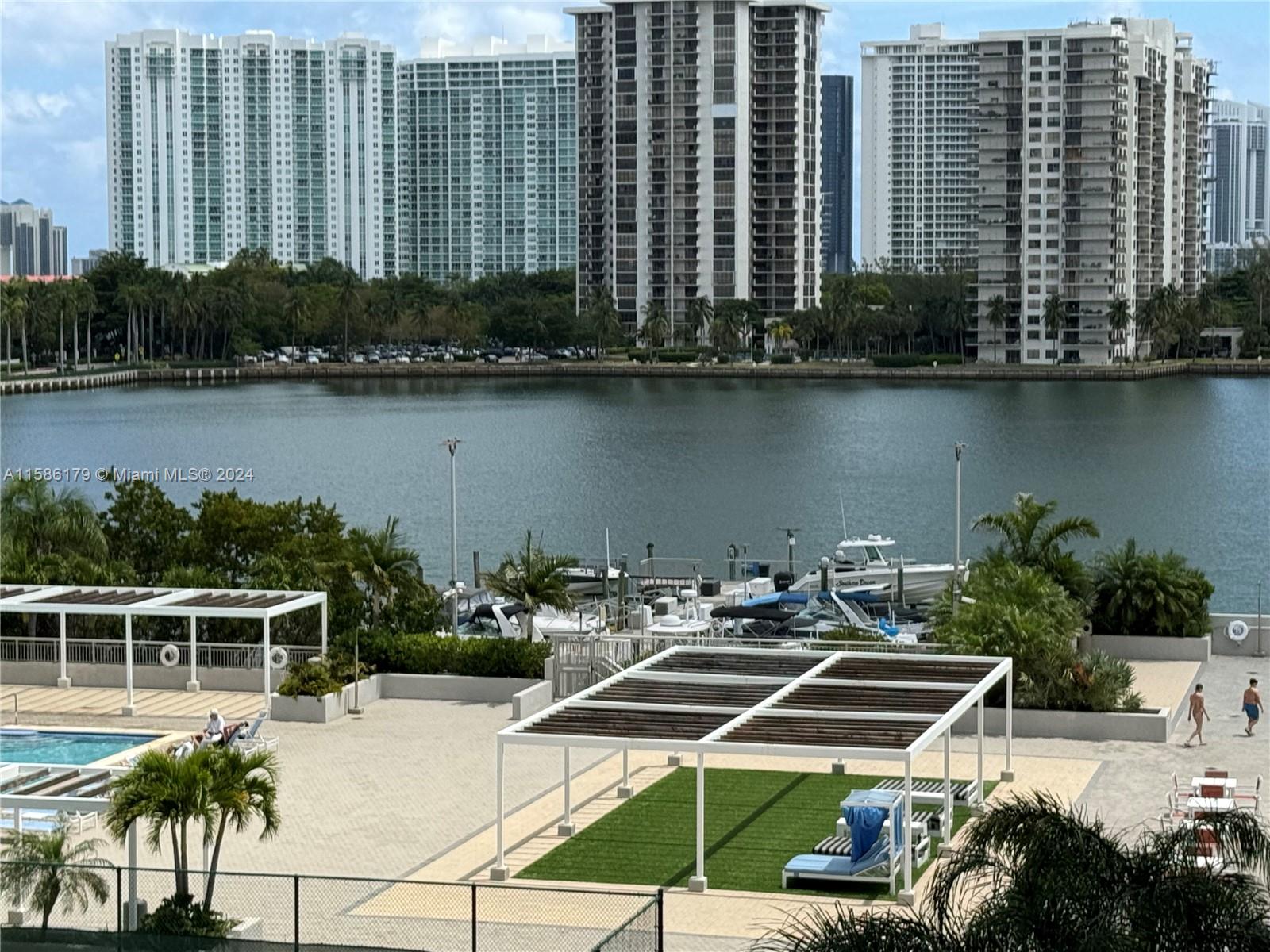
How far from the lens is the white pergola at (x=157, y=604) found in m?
28.1

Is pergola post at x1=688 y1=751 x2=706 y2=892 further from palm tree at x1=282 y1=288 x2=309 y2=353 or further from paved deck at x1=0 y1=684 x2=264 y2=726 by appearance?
palm tree at x1=282 y1=288 x2=309 y2=353

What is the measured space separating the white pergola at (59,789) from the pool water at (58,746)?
6.65ft

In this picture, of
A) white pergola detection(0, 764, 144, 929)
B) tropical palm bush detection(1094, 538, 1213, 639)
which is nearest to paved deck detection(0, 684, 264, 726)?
white pergola detection(0, 764, 144, 929)

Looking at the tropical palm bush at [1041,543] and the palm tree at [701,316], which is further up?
the palm tree at [701,316]

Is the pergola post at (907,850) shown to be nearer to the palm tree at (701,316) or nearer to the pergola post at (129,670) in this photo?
the pergola post at (129,670)

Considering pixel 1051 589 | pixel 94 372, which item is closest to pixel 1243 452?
pixel 1051 589

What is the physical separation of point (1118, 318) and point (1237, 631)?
423 ft

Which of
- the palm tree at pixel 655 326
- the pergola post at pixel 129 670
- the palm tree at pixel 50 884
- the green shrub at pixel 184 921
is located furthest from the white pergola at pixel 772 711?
the palm tree at pixel 655 326

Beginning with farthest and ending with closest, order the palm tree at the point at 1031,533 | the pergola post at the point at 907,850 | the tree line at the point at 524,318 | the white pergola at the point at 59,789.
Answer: the tree line at the point at 524,318 → the palm tree at the point at 1031,533 → the pergola post at the point at 907,850 → the white pergola at the point at 59,789

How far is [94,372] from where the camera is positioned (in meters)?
148

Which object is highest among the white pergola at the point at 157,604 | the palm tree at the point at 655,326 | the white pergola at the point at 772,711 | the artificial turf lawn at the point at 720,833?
the palm tree at the point at 655,326

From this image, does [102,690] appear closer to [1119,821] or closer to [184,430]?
[1119,821]

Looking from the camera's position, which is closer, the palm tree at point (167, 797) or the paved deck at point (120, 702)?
the palm tree at point (167, 797)

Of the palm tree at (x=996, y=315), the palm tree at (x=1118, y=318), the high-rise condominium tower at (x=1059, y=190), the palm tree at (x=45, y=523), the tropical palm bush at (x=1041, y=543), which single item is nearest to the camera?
the tropical palm bush at (x=1041, y=543)
